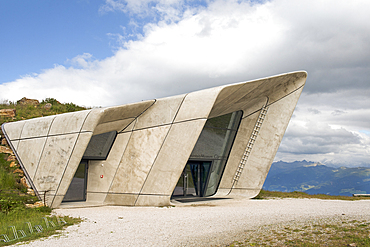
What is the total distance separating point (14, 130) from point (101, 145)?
14.6ft

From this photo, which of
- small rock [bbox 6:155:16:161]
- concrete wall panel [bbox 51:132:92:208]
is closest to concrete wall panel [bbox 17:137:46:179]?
small rock [bbox 6:155:16:161]

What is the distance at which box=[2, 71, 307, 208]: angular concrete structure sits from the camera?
1188 centimetres

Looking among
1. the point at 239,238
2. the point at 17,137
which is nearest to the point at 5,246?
the point at 239,238

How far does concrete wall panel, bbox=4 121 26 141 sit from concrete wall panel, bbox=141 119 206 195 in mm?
6983

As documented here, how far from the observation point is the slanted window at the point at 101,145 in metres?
13.8

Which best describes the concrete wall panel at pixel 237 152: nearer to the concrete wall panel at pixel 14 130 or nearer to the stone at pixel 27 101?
the concrete wall panel at pixel 14 130

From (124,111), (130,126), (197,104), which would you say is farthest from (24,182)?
(197,104)

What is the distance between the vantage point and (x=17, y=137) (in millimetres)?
13203

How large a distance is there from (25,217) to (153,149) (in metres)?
5.86

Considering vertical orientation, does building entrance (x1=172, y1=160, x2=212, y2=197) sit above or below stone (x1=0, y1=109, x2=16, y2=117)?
below

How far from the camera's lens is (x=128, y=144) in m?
13.5

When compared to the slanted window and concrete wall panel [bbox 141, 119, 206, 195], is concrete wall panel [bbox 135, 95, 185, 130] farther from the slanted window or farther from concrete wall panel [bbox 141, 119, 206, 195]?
the slanted window

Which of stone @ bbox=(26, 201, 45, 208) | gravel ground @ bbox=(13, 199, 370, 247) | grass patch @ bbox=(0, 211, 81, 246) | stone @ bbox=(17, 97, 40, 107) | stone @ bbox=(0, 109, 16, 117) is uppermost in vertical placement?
stone @ bbox=(17, 97, 40, 107)


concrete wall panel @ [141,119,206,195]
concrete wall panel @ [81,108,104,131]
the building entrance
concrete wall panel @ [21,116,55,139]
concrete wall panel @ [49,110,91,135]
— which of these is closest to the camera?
concrete wall panel @ [81,108,104,131]
